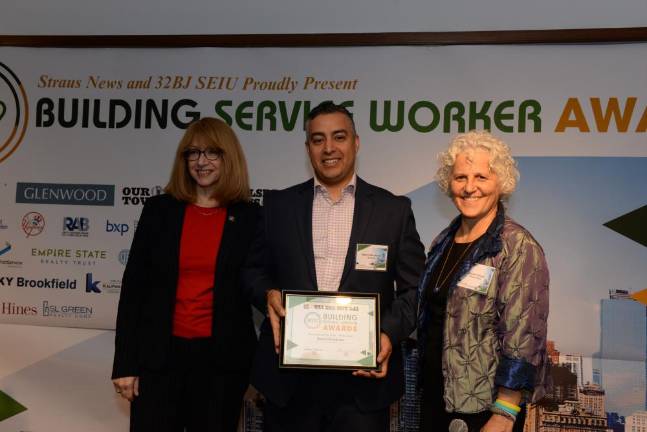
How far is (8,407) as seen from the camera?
11.6 feet

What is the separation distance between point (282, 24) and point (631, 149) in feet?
6.38

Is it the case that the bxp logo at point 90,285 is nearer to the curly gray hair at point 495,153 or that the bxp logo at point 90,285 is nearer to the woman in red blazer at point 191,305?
the woman in red blazer at point 191,305

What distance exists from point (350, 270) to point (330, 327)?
0.78 ft

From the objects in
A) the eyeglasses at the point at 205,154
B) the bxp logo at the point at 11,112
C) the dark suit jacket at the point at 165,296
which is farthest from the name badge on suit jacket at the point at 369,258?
the bxp logo at the point at 11,112

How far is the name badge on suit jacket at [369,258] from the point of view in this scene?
7.57 feet

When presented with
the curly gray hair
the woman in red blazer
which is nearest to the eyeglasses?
the woman in red blazer

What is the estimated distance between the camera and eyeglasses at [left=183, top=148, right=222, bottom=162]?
2627 mm

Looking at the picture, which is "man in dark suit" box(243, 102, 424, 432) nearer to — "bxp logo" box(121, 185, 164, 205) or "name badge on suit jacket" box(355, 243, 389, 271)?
"name badge on suit jacket" box(355, 243, 389, 271)

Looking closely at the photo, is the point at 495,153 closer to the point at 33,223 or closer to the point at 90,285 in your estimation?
the point at 90,285

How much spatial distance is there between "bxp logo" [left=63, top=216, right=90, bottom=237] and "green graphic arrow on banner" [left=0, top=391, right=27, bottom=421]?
3.28 ft

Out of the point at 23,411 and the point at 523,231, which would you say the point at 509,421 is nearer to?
the point at 523,231

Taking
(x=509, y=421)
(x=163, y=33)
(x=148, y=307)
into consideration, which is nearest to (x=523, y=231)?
(x=509, y=421)

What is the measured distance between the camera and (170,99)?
3.46m

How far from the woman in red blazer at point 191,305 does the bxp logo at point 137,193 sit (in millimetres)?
828
